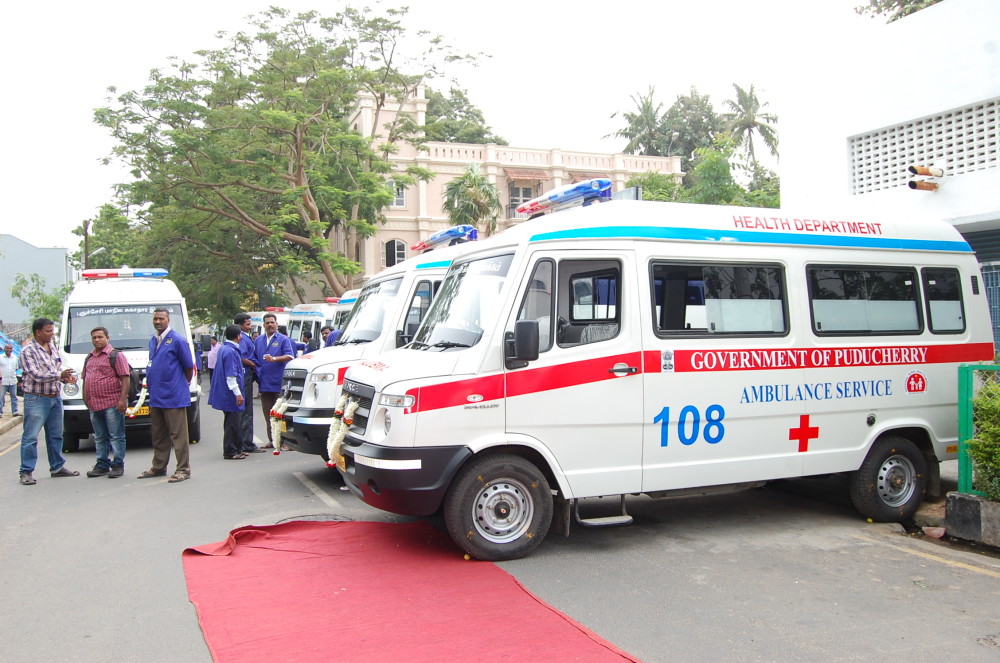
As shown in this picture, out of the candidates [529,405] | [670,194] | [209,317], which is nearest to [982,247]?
[529,405]

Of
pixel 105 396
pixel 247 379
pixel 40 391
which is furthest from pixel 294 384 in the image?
pixel 40 391

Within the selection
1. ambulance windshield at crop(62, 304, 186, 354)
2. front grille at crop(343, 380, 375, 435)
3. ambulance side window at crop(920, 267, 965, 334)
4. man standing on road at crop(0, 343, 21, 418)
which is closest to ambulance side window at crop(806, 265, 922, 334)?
ambulance side window at crop(920, 267, 965, 334)

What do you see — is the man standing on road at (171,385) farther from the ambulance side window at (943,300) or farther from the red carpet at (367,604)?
the ambulance side window at (943,300)

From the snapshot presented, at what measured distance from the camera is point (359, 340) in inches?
379

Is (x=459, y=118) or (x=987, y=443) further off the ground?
(x=459, y=118)

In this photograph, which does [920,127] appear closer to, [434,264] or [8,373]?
[434,264]

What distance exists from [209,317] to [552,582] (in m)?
34.6

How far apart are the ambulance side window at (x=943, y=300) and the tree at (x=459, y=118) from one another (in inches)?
1718

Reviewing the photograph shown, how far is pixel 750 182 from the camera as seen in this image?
1561 inches

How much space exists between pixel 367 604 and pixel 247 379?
735 cm

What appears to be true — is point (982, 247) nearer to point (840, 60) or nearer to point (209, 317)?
point (840, 60)

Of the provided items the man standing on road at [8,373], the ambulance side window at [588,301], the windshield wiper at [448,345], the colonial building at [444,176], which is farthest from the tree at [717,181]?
the man standing on road at [8,373]

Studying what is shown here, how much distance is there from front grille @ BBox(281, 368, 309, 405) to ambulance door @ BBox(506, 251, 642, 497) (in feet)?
13.6

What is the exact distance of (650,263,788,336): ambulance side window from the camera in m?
6.26
